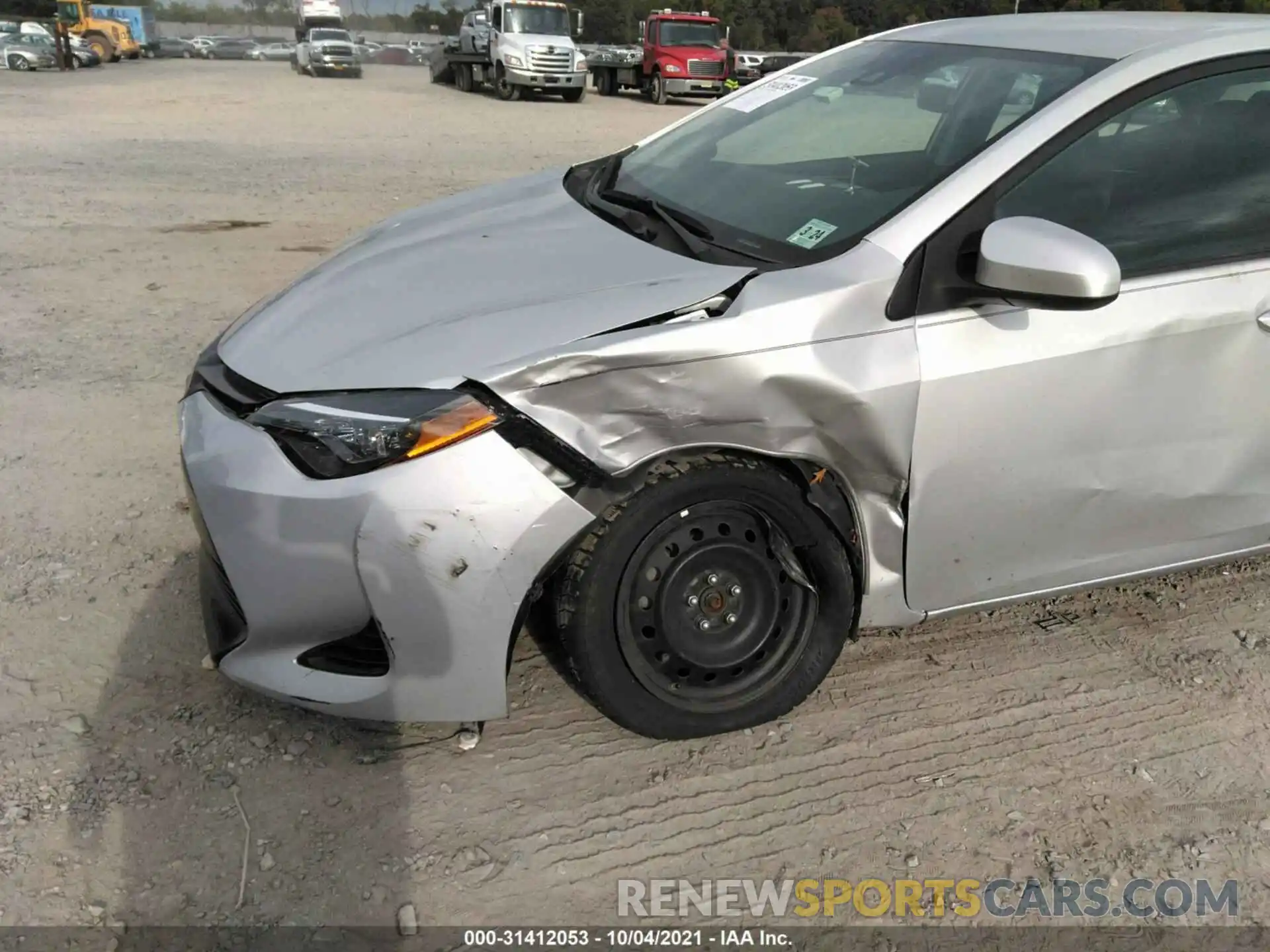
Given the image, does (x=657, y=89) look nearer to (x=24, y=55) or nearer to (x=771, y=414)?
(x=24, y=55)

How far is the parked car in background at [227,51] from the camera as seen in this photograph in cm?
4747

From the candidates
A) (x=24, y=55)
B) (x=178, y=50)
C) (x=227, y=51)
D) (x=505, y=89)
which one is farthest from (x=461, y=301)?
(x=178, y=50)

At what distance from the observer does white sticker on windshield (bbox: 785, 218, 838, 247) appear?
2564 millimetres

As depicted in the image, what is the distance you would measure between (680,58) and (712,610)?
26255 mm

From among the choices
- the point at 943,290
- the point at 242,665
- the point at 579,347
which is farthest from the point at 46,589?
the point at 943,290

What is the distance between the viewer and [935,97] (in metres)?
3.13

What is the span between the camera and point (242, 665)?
243cm

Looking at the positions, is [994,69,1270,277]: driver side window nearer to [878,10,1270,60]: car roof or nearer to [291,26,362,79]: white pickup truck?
[878,10,1270,60]: car roof

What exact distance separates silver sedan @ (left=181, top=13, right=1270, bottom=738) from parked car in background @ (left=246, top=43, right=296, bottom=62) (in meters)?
49.2

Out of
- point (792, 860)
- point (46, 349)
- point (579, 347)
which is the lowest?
point (792, 860)

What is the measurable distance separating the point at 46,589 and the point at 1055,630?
3.17 meters

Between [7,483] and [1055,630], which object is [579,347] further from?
[7,483]

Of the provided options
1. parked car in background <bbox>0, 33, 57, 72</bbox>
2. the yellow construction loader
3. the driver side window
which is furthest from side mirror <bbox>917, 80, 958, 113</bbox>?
the yellow construction loader

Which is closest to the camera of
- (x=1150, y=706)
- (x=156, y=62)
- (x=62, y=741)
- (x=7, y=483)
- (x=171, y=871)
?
(x=171, y=871)
